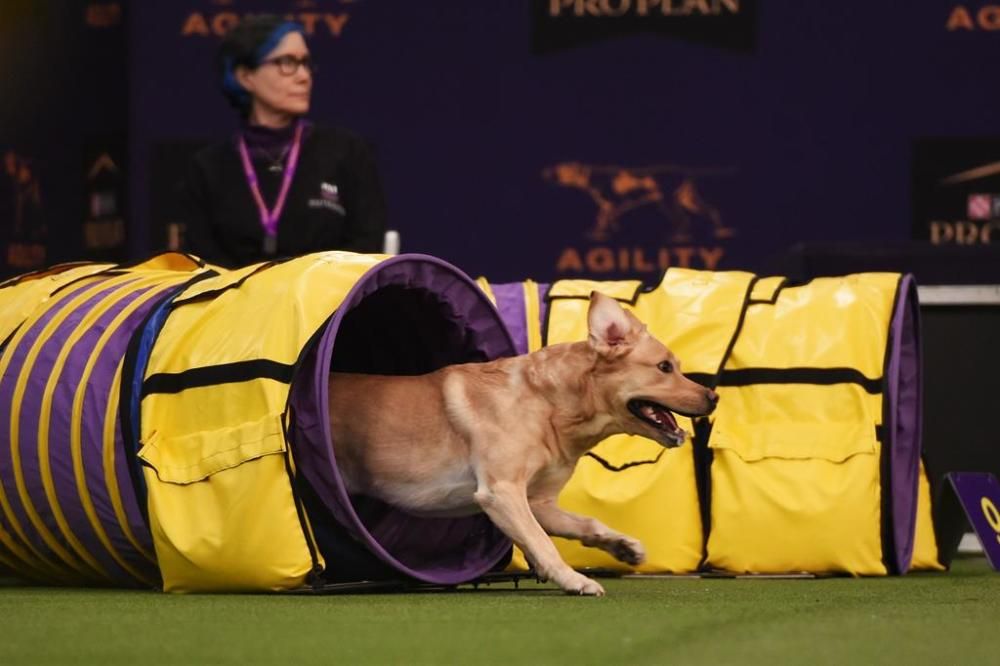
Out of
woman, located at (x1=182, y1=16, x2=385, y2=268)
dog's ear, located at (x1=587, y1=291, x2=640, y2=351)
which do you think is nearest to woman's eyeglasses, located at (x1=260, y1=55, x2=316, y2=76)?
woman, located at (x1=182, y1=16, x2=385, y2=268)

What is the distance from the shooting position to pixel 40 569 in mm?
5441

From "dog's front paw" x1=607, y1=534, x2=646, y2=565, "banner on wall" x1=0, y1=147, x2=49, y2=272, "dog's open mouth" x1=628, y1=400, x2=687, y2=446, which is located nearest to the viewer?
"dog's front paw" x1=607, y1=534, x2=646, y2=565

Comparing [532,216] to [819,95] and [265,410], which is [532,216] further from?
[265,410]

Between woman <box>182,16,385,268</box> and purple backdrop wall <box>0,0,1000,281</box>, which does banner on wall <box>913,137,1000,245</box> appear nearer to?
purple backdrop wall <box>0,0,1000,281</box>

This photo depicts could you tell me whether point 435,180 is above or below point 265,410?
above

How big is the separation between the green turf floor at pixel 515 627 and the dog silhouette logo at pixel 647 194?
2.88m

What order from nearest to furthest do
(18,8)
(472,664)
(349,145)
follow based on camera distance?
(472,664) → (349,145) → (18,8)

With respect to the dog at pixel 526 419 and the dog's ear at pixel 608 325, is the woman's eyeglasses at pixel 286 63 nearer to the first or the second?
the dog at pixel 526 419

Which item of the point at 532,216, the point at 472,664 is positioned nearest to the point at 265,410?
the point at 472,664

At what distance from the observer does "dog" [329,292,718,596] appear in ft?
16.4

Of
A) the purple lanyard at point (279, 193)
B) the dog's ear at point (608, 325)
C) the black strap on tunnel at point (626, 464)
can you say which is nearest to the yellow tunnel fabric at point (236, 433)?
the dog's ear at point (608, 325)

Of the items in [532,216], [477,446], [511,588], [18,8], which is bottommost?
[511,588]

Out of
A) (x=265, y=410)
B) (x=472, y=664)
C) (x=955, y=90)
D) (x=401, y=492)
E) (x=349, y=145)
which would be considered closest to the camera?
(x=472, y=664)

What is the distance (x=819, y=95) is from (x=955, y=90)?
0.51m
